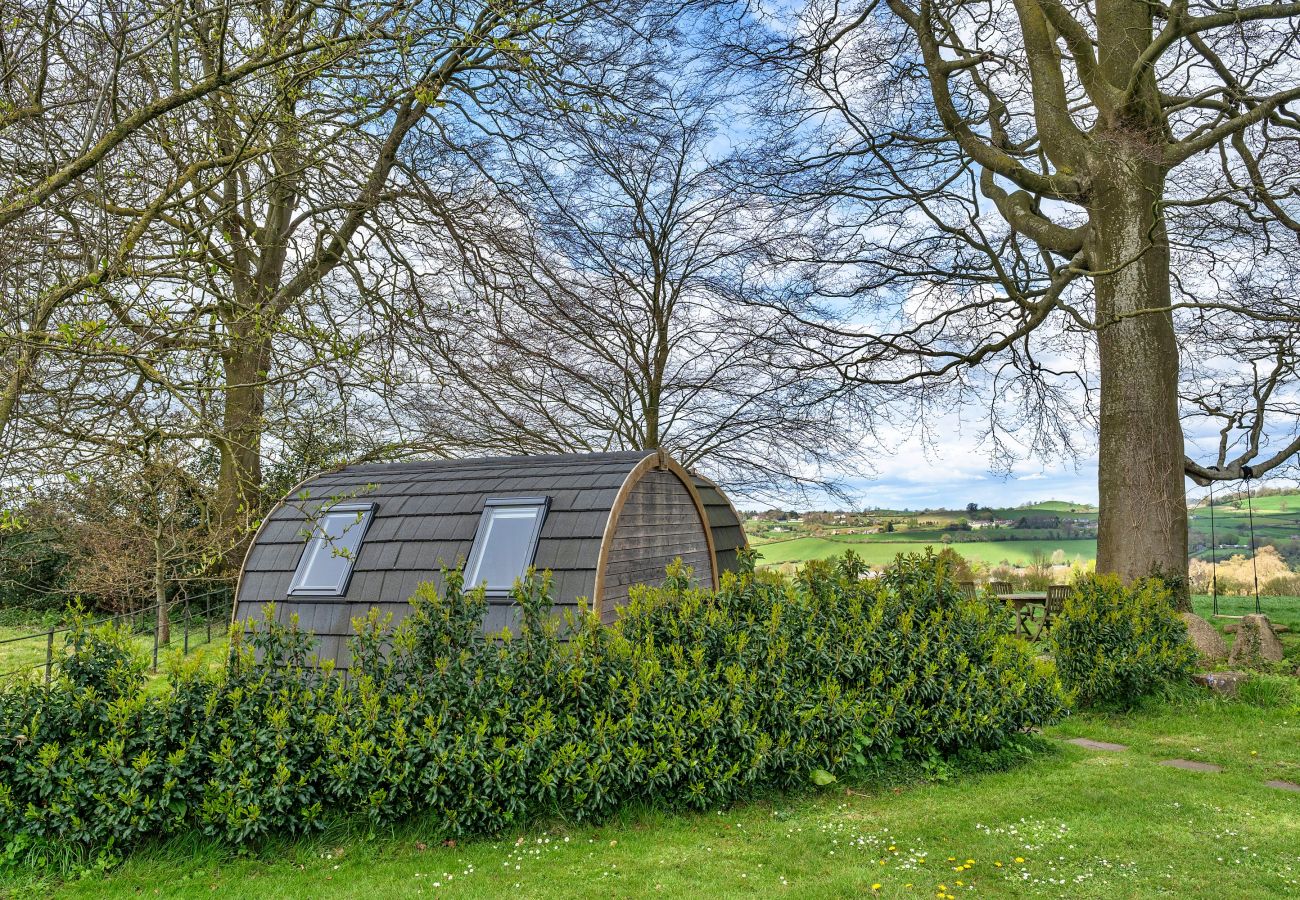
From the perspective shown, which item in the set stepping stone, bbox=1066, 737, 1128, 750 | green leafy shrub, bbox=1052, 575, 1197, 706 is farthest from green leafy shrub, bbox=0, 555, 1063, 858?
green leafy shrub, bbox=1052, 575, 1197, 706

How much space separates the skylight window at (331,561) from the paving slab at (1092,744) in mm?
6528

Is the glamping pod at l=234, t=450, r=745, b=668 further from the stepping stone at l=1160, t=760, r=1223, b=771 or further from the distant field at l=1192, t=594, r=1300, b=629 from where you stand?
the distant field at l=1192, t=594, r=1300, b=629

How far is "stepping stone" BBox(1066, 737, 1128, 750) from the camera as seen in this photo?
265 inches

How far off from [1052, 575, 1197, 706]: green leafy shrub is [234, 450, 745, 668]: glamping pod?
11.7ft

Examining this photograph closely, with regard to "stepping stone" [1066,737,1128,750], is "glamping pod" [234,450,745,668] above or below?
above

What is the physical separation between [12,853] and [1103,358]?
436 inches

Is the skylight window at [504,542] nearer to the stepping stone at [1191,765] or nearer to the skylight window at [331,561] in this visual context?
the skylight window at [331,561]

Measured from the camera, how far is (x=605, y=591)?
7434 mm

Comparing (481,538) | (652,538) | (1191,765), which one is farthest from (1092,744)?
(481,538)

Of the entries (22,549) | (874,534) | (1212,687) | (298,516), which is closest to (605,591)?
(298,516)

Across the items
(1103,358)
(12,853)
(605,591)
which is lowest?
(12,853)

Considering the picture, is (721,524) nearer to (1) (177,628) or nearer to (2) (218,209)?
(2) (218,209)

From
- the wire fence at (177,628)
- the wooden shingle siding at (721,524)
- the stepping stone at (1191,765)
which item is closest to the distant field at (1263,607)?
the stepping stone at (1191,765)

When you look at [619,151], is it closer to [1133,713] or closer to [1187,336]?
[1187,336]
